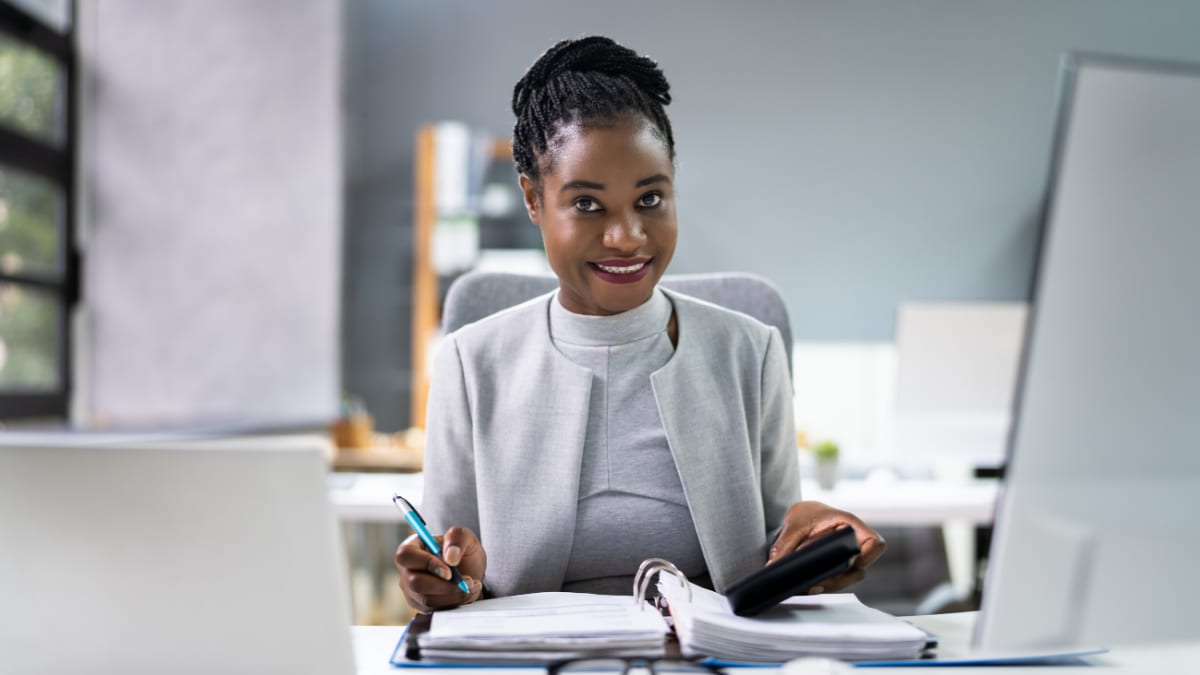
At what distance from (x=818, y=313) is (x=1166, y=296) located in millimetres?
3727

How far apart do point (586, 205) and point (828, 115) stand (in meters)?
3.48

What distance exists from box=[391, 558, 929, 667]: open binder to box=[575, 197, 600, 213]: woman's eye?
43 cm

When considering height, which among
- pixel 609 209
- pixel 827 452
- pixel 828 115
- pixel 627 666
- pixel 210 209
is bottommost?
pixel 827 452

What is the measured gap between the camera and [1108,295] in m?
0.50

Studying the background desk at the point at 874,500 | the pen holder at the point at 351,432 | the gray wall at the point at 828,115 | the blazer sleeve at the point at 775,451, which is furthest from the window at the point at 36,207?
the blazer sleeve at the point at 775,451

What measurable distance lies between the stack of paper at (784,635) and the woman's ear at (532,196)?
1.59 feet

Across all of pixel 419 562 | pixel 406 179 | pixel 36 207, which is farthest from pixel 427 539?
pixel 406 179

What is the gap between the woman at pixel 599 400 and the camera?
3.29 feet

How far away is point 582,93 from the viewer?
3.35 feet

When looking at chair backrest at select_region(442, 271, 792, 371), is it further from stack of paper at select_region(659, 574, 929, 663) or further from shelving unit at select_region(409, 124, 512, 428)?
shelving unit at select_region(409, 124, 512, 428)

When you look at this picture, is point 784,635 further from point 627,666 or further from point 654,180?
point 654,180

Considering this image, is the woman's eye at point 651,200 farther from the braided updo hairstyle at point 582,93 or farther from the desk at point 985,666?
the desk at point 985,666

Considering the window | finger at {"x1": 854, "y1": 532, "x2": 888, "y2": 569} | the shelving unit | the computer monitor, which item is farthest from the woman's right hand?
the shelving unit

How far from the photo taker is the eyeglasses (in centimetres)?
72
